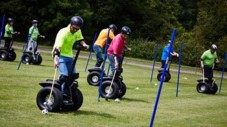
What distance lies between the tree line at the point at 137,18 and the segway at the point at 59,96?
32.0m

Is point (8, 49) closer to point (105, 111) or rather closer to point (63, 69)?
point (105, 111)

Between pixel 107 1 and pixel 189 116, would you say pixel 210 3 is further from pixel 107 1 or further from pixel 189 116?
pixel 189 116

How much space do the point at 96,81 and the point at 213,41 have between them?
104 ft

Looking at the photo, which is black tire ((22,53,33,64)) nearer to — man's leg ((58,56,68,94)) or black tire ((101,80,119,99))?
black tire ((101,80,119,99))

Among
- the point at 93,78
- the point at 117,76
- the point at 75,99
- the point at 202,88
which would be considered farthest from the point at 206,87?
the point at 75,99

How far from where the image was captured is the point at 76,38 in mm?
11539

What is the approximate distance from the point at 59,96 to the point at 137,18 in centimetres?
5479

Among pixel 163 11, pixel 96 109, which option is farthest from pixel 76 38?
pixel 163 11

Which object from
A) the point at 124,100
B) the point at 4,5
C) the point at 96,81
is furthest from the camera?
the point at 4,5

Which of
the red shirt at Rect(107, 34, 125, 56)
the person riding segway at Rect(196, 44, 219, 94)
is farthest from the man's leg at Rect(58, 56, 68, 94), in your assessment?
the person riding segway at Rect(196, 44, 219, 94)

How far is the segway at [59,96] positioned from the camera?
1077 cm

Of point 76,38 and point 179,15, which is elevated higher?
point 179,15

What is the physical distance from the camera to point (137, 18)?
6481 cm

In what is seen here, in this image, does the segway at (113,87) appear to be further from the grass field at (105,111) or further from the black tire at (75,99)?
the black tire at (75,99)
